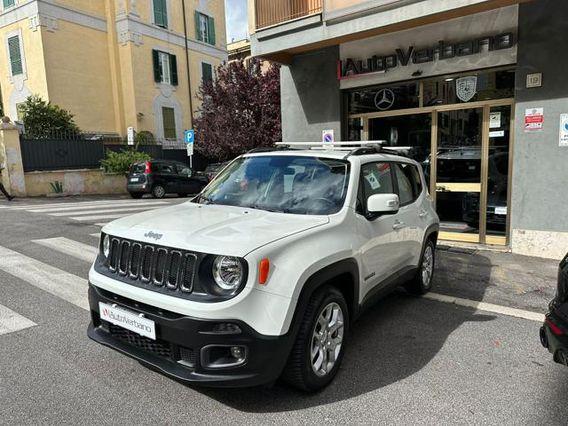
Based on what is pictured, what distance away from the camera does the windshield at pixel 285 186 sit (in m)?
3.59

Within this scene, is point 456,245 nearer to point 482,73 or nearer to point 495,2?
point 482,73

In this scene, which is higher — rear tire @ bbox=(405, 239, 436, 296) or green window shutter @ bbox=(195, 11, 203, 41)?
green window shutter @ bbox=(195, 11, 203, 41)

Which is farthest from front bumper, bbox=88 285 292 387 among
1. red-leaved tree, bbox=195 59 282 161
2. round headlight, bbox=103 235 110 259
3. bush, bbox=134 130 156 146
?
bush, bbox=134 130 156 146

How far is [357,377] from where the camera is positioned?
3346 millimetres

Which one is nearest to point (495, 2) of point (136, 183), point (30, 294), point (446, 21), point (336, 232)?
Result: point (446, 21)

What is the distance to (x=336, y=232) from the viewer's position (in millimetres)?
3285

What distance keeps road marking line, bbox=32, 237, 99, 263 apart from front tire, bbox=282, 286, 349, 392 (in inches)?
184

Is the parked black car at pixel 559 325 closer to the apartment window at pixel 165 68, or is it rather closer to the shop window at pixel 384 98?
the shop window at pixel 384 98

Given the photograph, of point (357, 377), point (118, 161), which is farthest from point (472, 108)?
point (118, 161)

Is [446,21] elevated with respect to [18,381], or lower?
elevated

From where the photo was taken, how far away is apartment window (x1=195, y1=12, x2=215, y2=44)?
29422 mm

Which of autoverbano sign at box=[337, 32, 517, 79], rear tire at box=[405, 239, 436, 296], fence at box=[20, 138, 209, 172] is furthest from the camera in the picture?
fence at box=[20, 138, 209, 172]

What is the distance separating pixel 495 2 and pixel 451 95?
1.80m

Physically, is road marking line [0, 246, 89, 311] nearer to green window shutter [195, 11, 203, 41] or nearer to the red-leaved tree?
the red-leaved tree
